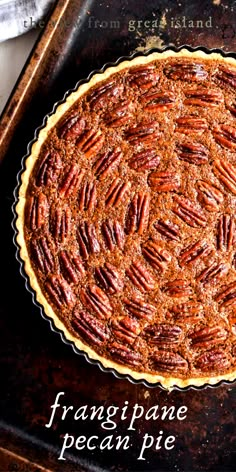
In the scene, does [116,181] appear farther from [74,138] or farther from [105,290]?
[105,290]

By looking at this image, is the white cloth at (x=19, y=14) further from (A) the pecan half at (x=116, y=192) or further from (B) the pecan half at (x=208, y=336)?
(B) the pecan half at (x=208, y=336)

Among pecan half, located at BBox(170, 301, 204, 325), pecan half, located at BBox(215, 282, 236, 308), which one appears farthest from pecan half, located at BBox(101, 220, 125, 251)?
pecan half, located at BBox(215, 282, 236, 308)

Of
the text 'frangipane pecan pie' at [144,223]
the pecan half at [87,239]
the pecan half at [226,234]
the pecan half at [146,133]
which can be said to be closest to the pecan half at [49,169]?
the text 'frangipane pecan pie' at [144,223]

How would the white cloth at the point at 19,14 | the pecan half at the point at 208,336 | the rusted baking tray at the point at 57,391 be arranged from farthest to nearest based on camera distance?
1. the white cloth at the point at 19,14
2. the rusted baking tray at the point at 57,391
3. the pecan half at the point at 208,336

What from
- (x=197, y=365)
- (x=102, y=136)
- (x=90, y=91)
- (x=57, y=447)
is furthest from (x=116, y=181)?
(x=57, y=447)

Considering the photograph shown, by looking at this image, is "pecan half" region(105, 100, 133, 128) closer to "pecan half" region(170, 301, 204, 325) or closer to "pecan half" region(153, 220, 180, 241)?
"pecan half" region(153, 220, 180, 241)
